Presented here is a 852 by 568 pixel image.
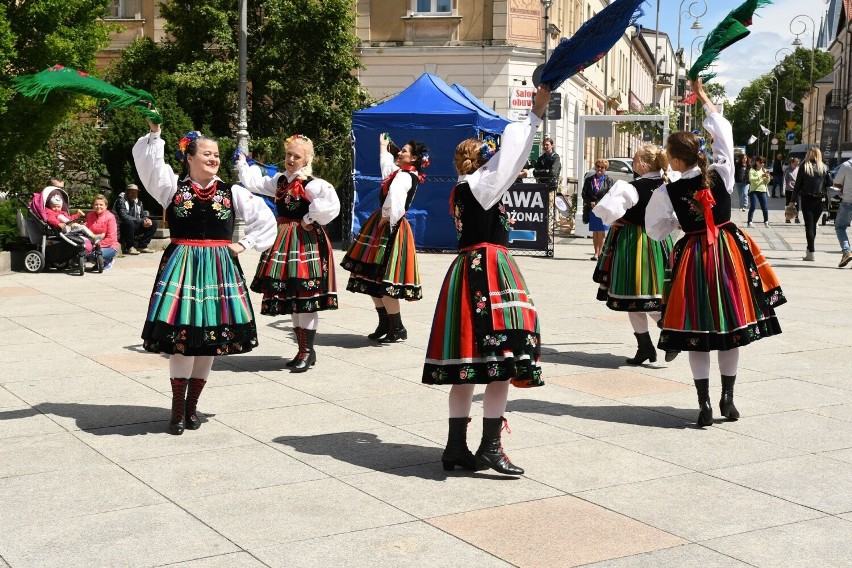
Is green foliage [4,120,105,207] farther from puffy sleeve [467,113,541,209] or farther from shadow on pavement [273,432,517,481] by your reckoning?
puffy sleeve [467,113,541,209]

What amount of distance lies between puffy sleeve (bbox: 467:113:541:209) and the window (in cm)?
2690

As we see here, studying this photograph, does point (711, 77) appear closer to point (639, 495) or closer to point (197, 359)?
point (639, 495)

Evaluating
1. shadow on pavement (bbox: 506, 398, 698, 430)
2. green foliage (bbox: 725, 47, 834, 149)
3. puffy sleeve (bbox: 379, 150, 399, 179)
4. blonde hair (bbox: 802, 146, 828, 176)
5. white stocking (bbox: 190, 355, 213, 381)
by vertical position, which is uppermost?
green foliage (bbox: 725, 47, 834, 149)

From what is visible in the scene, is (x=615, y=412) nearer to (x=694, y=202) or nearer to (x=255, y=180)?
(x=694, y=202)

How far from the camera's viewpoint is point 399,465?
5941mm

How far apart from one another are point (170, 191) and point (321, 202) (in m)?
1.82

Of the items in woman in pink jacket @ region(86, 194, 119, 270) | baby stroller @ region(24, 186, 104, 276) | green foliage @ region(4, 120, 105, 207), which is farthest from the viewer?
green foliage @ region(4, 120, 105, 207)

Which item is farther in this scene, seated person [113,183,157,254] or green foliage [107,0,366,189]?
green foliage [107,0,366,189]

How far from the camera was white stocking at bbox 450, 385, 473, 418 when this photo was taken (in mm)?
5848

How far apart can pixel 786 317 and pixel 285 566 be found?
28.1ft

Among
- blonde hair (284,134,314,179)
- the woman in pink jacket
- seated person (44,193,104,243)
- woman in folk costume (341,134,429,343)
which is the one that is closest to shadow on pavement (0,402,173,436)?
blonde hair (284,134,314,179)

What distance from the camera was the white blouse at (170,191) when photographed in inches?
260

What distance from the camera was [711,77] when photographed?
289 inches

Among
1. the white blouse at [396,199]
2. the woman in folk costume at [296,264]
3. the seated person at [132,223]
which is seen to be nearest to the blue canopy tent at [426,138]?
the seated person at [132,223]
